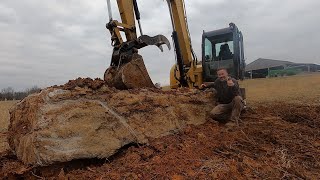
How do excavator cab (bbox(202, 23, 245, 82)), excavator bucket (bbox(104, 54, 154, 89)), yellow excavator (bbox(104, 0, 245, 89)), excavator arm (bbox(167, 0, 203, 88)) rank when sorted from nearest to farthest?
excavator bucket (bbox(104, 54, 154, 89)) → yellow excavator (bbox(104, 0, 245, 89)) → excavator arm (bbox(167, 0, 203, 88)) → excavator cab (bbox(202, 23, 245, 82))

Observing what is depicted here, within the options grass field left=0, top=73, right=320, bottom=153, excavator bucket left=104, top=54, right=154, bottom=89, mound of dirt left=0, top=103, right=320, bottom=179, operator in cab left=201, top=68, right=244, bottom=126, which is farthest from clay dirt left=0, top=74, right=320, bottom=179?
grass field left=0, top=73, right=320, bottom=153

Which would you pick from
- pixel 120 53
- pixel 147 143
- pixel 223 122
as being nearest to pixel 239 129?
pixel 223 122

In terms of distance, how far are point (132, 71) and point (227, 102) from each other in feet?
6.70

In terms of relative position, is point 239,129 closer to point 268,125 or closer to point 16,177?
point 268,125

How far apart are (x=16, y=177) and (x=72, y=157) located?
2.76ft

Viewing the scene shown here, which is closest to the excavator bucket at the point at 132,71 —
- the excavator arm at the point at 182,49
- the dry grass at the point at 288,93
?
the excavator arm at the point at 182,49

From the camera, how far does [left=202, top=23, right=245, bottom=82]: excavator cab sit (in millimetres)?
9172

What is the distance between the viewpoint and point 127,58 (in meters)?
6.64

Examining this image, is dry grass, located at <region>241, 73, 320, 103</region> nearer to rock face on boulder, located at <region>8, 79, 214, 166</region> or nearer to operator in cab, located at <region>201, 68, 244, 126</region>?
operator in cab, located at <region>201, 68, 244, 126</region>

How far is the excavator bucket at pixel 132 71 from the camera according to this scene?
6449 millimetres

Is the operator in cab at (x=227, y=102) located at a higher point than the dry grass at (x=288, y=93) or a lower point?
higher

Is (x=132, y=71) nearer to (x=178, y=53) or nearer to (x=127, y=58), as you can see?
(x=127, y=58)

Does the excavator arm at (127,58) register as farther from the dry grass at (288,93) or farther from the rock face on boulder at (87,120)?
the dry grass at (288,93)

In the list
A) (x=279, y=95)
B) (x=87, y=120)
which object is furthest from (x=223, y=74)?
(x=279, y=95)
